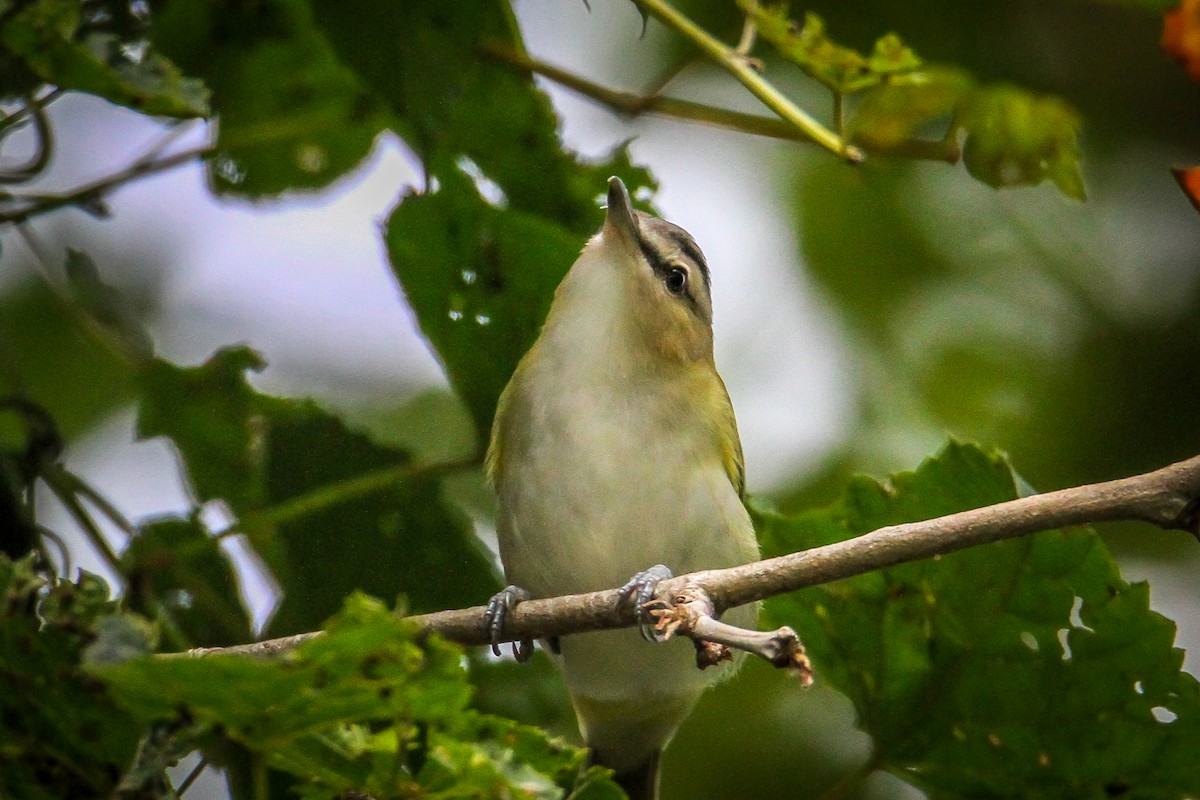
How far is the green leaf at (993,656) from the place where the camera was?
6.71 ft

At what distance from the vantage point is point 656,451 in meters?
2.74

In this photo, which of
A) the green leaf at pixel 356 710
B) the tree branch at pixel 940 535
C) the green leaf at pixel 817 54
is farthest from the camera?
the green leaf at pixel 817 54

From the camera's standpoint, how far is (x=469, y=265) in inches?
98.0

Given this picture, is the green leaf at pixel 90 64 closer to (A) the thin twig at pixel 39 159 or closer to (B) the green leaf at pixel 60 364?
(A) the thin twig at pixel 39 159

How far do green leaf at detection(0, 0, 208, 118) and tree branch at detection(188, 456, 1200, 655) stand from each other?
0.74 metres

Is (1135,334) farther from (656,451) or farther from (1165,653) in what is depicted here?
(1165,653)

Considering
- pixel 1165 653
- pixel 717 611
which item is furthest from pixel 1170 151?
pixel 717 611

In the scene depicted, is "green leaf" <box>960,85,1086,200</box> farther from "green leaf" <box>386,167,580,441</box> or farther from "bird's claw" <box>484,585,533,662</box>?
"bird's claw" <box>484,585,533,662</box>

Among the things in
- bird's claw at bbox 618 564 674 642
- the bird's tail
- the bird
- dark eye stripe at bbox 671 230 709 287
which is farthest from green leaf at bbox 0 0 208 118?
the bird's tail

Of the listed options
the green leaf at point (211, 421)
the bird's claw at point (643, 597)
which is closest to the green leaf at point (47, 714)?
the bird's claw at point (643, 597)

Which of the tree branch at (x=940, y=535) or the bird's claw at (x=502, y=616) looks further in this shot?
the bird's claw at (x=502, y=616)

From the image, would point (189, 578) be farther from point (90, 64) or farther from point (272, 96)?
point (272, 96)

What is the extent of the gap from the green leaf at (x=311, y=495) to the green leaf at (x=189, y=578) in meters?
0.08

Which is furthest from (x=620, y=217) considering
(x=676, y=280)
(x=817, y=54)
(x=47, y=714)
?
(x=47, y=714)
